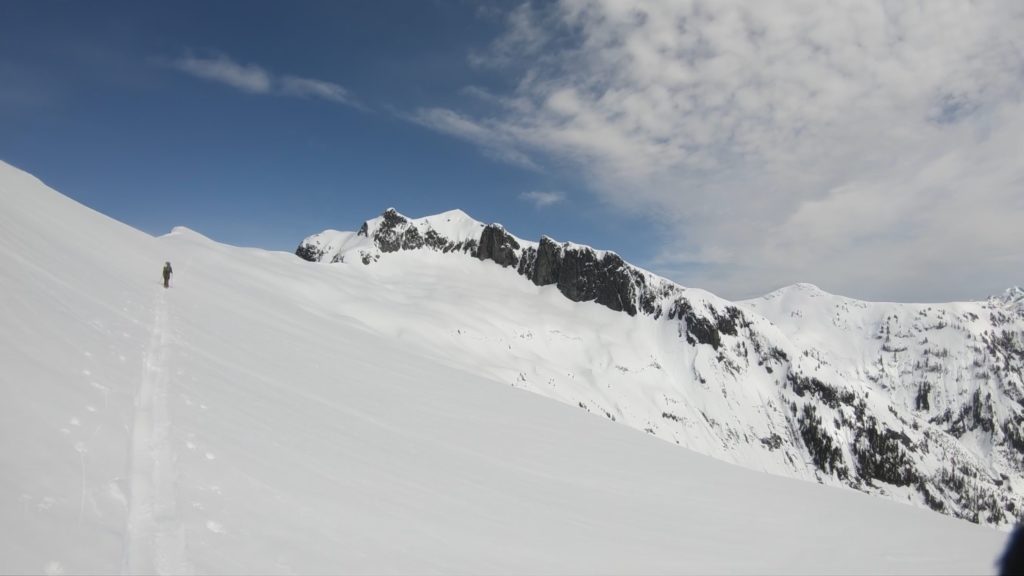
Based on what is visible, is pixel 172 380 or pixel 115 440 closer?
pixel 115 440

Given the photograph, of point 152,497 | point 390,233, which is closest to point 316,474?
point 152,497

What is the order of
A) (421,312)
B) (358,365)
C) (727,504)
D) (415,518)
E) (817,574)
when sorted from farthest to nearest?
(421,312) < (358,365) < (727,504) < (817,574) < (415,518)

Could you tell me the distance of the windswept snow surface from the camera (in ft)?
13.7

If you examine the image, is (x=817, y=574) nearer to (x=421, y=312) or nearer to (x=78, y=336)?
(x=78, y=336)

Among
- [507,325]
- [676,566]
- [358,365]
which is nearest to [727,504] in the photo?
[676,566]

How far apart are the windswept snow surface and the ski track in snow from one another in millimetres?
22

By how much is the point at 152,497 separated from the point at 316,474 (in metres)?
2.17

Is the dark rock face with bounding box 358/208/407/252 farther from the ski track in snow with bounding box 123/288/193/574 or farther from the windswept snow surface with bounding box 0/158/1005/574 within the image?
the ski track in snow with bounding box 123/288/193/574

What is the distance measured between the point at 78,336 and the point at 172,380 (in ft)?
5.42

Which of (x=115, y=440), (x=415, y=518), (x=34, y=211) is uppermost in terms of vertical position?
(x=34, y=211)

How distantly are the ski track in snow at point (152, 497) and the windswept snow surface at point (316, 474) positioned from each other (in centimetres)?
2

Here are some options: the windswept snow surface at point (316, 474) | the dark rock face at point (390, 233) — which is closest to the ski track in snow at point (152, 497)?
the windswept snow surface at point (316, 474)

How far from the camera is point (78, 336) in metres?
7.87

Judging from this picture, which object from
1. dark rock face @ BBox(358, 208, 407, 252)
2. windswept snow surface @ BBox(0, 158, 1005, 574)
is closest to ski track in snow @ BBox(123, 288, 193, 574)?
windswept snow surface @ BBox(0, 158, 1005, 574)
